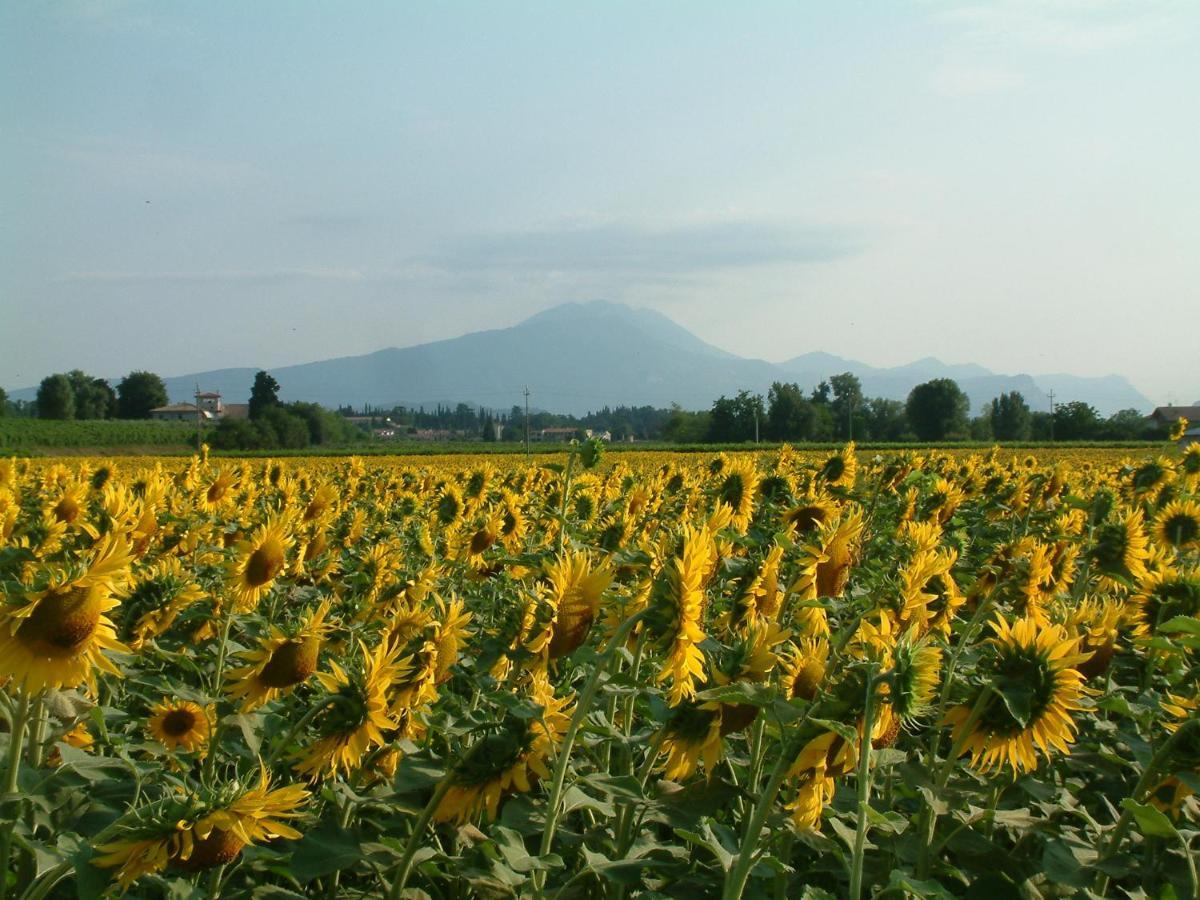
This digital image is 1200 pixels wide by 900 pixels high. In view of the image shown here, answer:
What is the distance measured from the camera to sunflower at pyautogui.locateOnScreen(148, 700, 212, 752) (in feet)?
11.0

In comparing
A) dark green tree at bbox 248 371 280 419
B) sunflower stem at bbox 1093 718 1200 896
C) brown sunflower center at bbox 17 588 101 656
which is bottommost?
sunflower stem at bbox 1093 718 1200 896

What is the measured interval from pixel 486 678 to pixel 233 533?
2.19 meters

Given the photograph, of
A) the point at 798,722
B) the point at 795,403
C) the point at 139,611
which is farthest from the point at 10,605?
the point at 795,403

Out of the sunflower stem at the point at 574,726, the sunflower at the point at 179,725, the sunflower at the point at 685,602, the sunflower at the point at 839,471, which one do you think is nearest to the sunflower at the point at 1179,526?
the sunflower at the point at 839,471

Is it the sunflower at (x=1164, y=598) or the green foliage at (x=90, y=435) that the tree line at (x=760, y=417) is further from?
the sunflower at (x=1164, y=598)

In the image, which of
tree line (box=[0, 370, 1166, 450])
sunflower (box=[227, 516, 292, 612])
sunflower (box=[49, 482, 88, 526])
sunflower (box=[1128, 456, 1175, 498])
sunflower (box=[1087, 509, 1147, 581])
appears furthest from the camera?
tree line (box=[0, 370, 1166, 450])

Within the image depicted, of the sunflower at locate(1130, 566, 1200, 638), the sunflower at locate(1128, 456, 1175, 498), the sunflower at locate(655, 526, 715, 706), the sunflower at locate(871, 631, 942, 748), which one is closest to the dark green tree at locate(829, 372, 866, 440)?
the sunflower at locate(1128, 456, 1175, 498)

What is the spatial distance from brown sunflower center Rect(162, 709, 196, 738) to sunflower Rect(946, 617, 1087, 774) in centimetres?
261

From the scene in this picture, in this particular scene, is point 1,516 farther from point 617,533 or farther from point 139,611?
point 617,533

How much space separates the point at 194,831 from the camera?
1.76 m

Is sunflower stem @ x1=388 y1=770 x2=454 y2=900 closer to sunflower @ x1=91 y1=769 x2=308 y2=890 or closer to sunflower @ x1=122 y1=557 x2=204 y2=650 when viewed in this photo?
sunflower @ x1=91 y1=769 x2=308 y2=890

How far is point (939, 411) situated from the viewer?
91.3 metres

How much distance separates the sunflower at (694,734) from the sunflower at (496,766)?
29cm

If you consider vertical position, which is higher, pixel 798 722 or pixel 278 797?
pixel 798 722
